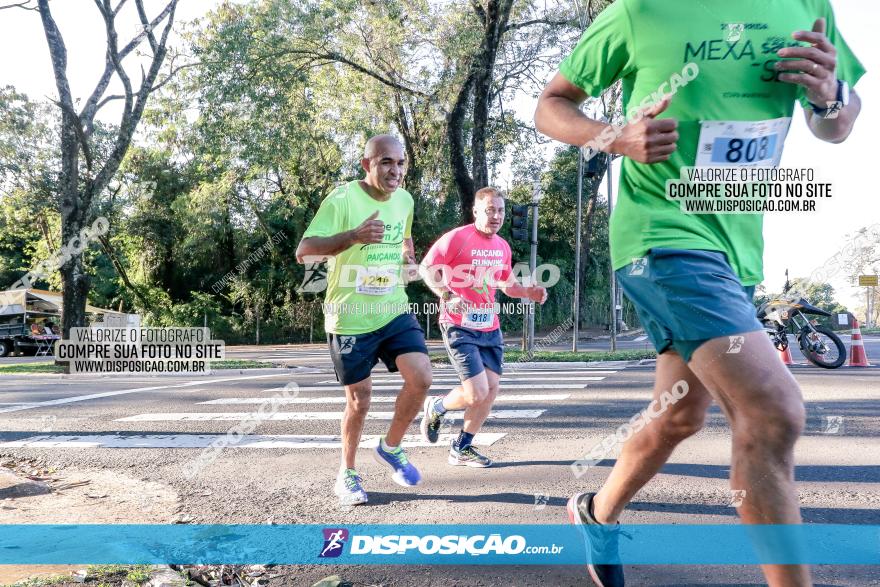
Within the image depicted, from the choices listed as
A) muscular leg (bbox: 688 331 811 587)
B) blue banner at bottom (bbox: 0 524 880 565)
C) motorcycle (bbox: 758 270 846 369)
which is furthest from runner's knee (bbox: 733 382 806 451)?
motorcycle (bbox: 758 270 846 369)

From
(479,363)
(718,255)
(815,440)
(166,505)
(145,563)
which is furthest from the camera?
(815,440)

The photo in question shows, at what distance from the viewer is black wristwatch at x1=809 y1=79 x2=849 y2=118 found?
224 centimetres

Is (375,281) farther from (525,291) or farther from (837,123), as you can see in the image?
(837,123)

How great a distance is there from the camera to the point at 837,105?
7.36 feet

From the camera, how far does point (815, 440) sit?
18.2 ft

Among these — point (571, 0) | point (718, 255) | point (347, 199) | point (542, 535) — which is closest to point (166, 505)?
point (347, 199)

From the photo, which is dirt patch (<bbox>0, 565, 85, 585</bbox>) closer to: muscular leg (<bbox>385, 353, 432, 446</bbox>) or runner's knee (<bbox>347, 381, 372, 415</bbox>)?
runner's knee (<bbox>347, 381, 372, 415</bbox>)

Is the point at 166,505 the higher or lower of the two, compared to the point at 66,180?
lower

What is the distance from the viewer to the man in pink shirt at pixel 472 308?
5.17 meters

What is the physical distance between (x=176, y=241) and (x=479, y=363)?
35578 mm

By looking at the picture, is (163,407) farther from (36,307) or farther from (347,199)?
(36,307)

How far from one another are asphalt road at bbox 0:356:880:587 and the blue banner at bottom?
99 millimetres

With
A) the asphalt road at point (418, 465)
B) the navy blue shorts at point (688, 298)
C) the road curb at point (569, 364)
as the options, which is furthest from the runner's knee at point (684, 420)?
the road curb at point (569, 364)

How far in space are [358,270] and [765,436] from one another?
108 inches
